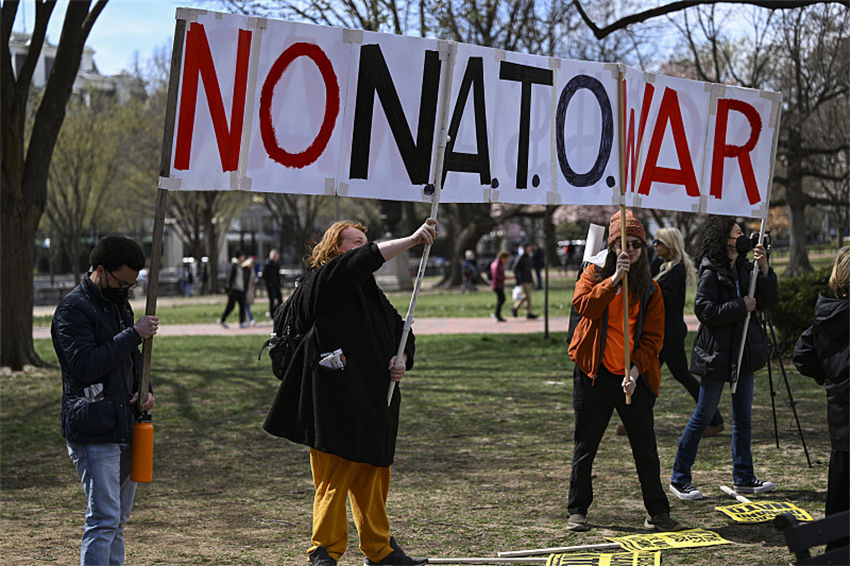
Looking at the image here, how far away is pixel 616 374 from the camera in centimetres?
596

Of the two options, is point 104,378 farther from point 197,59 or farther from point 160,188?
point 197,59

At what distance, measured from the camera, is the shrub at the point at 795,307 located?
1236cm

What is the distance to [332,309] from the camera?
4891 millimetres

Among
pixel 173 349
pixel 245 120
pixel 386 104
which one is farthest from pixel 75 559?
pixel 173 349

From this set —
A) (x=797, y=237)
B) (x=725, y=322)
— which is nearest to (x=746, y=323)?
(x=725, y=322)

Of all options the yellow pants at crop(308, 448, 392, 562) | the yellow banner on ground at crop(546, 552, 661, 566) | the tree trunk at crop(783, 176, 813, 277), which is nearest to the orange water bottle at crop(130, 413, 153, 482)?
the yellow pants at crop(308, 448, 392, 562)

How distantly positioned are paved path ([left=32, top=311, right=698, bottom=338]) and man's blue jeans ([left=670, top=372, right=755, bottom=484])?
11891 mm

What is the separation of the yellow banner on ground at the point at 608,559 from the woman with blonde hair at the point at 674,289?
2.67 metres

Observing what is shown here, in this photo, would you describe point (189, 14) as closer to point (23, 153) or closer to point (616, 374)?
point (616, 374)

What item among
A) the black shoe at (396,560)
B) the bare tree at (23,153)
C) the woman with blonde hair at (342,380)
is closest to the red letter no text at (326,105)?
the woman with blonde hair at (342,380)

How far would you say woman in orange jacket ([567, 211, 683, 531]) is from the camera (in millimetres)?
5957

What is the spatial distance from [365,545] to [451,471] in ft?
9.23

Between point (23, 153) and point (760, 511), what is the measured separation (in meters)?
10.8

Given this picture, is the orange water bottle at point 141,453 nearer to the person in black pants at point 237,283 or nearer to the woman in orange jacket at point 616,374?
the woman in orange jacket at point 616,374
